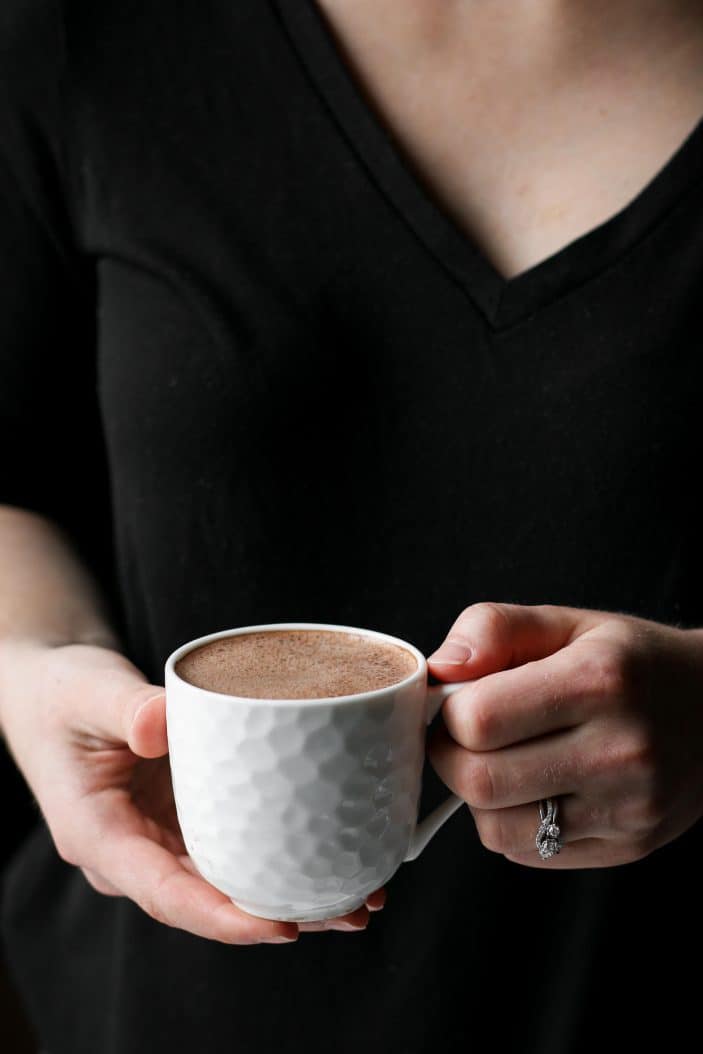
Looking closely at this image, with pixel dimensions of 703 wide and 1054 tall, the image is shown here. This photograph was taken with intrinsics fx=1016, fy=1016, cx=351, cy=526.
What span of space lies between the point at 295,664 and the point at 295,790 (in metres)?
0.10

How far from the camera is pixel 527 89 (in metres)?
0.95

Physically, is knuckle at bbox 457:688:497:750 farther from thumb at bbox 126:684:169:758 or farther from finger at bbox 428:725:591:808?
thumb at bbox 126:684:169:758

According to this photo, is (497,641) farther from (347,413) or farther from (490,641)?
(347,413)

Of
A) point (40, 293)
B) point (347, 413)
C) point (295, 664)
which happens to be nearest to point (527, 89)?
point (347, 413)

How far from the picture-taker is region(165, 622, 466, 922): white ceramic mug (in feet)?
1.91

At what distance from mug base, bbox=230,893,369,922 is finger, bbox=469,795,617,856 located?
0.10 m

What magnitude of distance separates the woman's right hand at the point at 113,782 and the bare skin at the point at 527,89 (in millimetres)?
525

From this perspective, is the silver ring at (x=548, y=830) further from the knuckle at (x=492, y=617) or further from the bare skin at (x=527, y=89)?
the bare skin at (x=527, y=89)

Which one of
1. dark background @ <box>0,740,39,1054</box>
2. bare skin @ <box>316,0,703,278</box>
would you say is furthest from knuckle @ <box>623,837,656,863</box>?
dark background @ <box>0,740,39,1054</box>

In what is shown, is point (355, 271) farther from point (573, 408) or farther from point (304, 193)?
point (573, 408)

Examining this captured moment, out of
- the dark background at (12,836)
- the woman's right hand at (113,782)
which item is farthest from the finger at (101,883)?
the dark background at (12,836)

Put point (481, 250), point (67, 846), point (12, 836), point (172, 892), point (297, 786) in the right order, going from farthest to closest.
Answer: point (12, 836) → point (481, 250) → point (67, 846) → point (172, 892) → point (297, 786)

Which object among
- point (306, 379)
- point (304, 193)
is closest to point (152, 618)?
point (306, 379)

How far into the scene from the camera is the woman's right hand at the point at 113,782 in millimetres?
671
